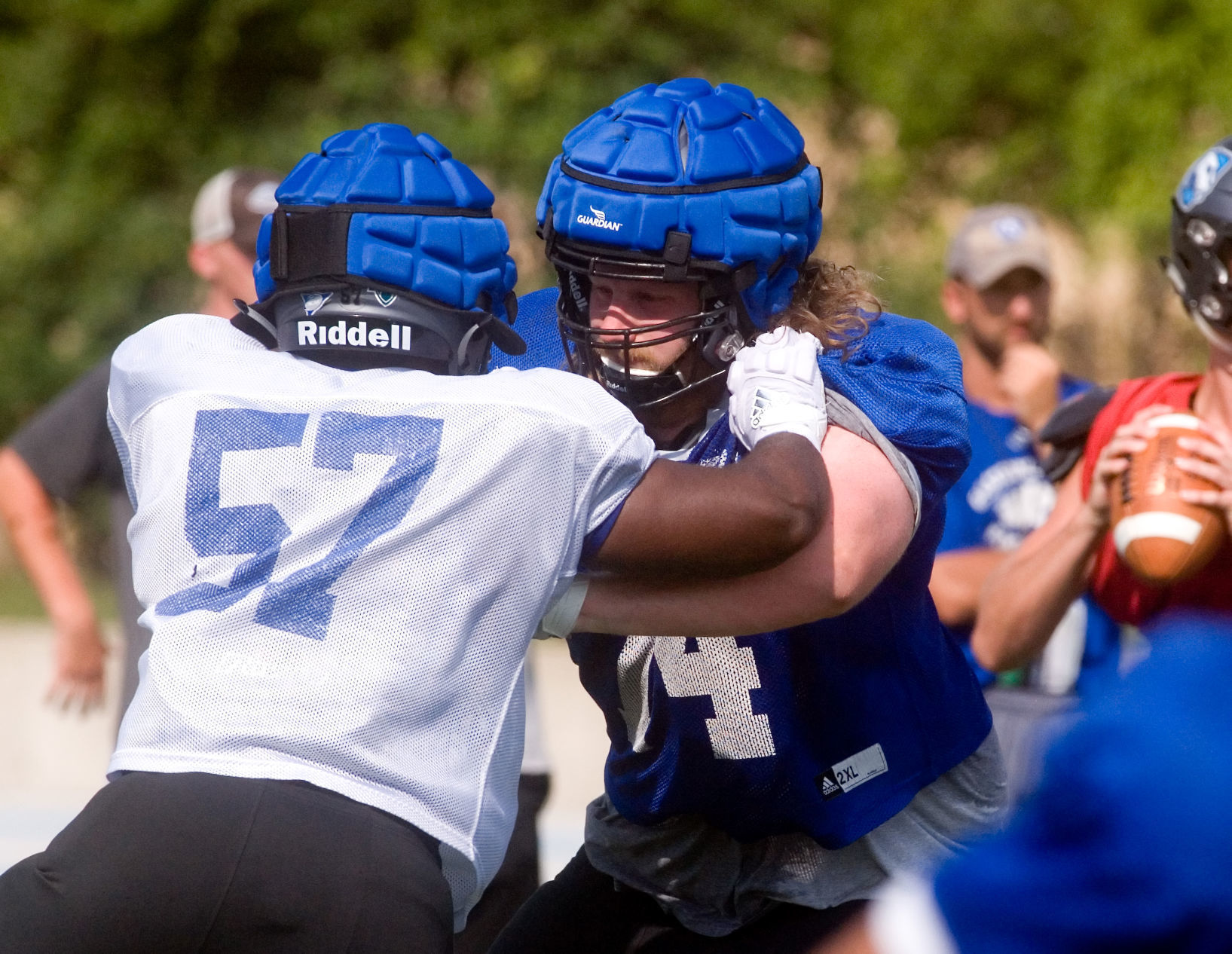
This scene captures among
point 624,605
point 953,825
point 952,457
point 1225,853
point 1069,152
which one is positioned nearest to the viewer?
point 1225,853

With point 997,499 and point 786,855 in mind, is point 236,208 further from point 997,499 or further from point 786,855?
point 786,855

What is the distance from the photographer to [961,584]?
3898 mm

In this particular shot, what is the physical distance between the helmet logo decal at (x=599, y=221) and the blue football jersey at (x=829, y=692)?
1.09ft

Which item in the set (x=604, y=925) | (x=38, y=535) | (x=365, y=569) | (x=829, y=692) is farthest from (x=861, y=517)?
(x=38, y=535)

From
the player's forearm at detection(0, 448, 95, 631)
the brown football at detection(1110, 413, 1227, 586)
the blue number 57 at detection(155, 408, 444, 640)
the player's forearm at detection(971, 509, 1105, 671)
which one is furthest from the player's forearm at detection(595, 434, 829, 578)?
the player's forearm at detection(0, 448, 95, 631)

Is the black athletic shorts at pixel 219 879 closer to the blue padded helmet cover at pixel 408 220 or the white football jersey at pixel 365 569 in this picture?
the white football jersey at pixel 365 569

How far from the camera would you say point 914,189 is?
41.9ft

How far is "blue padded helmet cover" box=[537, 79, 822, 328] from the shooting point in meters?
2.41

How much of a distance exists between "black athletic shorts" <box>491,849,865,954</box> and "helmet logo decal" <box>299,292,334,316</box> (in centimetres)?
111

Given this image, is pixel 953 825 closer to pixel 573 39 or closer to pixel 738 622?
pixel 738 622

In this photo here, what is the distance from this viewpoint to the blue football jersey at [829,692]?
2361 millimetres

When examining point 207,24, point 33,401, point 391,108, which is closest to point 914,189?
point 391,108

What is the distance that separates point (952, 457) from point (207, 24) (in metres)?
11.7

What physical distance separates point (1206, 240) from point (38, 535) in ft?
10.2
